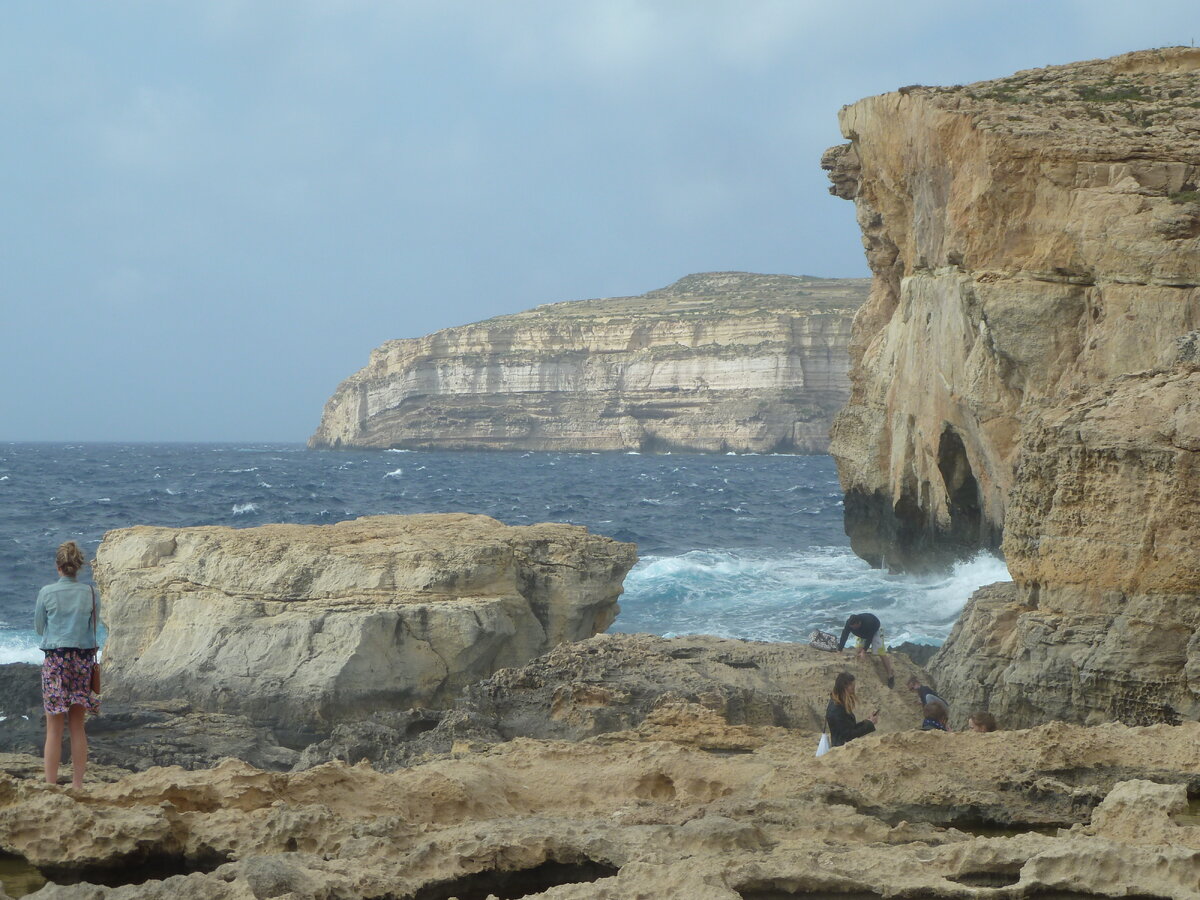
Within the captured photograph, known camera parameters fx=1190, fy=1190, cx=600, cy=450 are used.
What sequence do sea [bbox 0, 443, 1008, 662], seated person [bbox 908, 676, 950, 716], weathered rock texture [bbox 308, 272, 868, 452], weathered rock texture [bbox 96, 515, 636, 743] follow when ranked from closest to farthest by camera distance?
1. seated person [bbox 908, 676, 950, 716]
2. weathered rock texture [bbox 96, 515, 636, 743]
3. sea [bbox 0, 443, 1008, 662]
4. weathered rock texture [bbox 308, 272, 868, 452]

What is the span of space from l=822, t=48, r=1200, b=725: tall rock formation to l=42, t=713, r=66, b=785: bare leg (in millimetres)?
5866

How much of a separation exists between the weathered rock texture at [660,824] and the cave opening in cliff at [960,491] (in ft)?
42.9

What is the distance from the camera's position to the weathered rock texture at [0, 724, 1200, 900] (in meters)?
4.12

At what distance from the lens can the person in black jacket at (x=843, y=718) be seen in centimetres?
745

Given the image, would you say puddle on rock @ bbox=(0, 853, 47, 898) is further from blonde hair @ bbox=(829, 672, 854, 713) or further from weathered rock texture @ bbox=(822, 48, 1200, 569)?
weathered rock texture @ bbox=(822, 48, 1200, 569)

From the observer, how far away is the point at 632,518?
34.2 m

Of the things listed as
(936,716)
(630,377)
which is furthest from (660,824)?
(630,377)

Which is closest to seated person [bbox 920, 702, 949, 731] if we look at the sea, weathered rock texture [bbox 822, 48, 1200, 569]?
weathered rock texture [bbox 822, 48, 1200, 569]

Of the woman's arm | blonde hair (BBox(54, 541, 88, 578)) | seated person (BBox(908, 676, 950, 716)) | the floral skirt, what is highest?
blonde hair (BBox(54, 541, 88, 578))

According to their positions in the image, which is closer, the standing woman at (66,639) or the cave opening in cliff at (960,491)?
the standing woman at (66,639)

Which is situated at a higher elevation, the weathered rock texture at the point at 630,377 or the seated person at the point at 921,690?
the weathered rock texture at the point at 630,377

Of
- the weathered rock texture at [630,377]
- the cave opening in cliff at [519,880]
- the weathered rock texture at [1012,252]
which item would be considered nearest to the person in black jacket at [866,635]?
the weathered rock texture at [1012,252]

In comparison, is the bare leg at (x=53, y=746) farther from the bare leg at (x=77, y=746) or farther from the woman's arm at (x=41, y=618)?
the woman's arm at (x=41, y=618)

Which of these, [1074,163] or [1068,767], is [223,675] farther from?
[1074,163]
